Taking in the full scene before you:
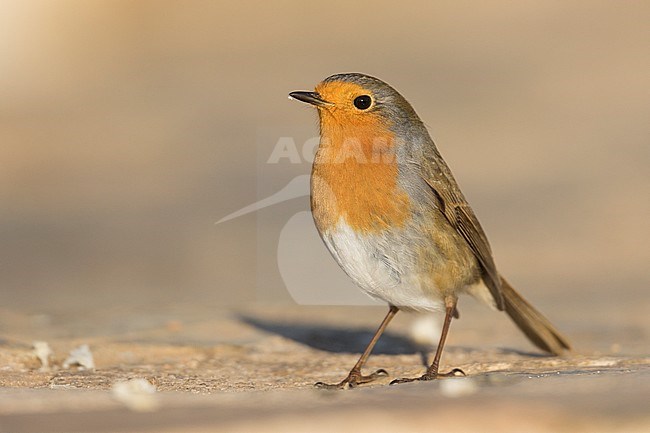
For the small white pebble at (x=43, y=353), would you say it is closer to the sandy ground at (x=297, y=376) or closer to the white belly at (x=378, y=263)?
the sandy ground at (x=297, y=376)

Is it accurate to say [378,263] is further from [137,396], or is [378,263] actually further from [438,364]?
[137,396]

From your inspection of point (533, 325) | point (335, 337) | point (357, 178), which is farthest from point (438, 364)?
point (335, 337)

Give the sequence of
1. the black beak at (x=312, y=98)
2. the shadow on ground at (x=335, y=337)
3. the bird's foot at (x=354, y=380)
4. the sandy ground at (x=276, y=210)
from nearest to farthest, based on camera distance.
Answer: the sandy ground at (x=276, y=210)
the bird's foot at (x=354, y=380)
the black beak at (x=312, y=98)
the shadow on ground at (x=335, y=337)

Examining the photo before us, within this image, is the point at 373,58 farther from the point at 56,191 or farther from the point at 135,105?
the point at 56,191

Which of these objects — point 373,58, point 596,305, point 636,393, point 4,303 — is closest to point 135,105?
point 373,58

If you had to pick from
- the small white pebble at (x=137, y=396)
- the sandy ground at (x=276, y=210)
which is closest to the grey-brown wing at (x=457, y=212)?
the sandy ground at (x=276, y=210)

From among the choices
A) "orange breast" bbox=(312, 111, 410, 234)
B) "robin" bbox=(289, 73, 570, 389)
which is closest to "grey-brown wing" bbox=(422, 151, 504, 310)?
"robin" bbox=(289, 73, 570, 389)
